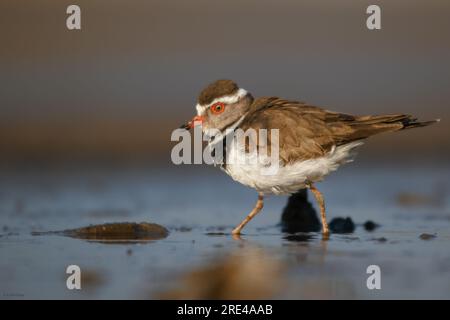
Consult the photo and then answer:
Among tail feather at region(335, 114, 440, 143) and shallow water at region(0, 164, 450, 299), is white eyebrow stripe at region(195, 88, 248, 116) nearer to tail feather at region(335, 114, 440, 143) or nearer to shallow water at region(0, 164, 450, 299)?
tail feather at region(335, 114, 440, 143)

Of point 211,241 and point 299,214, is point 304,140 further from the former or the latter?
point 211,241

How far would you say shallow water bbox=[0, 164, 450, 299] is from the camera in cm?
664

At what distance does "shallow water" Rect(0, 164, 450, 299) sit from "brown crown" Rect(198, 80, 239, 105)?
1604mm

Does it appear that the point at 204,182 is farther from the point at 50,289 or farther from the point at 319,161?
the point at 50,289

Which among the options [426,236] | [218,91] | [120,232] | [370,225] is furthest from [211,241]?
[426,236]

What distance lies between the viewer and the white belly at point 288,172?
8.94m

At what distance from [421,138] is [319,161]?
8.26 meters

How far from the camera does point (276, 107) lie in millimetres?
9352

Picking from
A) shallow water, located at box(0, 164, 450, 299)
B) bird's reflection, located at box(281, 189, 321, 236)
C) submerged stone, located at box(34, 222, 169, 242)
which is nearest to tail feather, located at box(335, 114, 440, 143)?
shallow water, located at box(0, 164, 450, 299)

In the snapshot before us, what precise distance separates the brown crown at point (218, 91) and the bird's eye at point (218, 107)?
8 cm

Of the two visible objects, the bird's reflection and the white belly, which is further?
the bird's reflection

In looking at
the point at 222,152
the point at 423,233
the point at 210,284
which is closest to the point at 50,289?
the point at 210,284

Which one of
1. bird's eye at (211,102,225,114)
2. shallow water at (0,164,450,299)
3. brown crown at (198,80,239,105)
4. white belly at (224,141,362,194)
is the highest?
brown crown at (198,80,239,105)

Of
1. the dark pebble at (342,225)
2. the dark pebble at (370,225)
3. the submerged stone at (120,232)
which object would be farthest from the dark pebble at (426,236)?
the submerged stone at (120,232)
